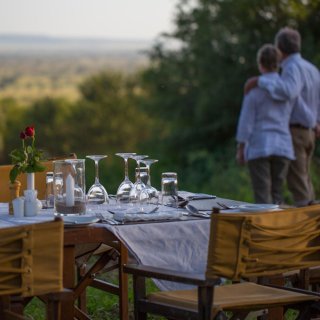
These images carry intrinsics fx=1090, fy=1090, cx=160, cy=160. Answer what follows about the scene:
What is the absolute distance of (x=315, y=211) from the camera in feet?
13.1

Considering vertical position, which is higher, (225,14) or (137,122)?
(225,14)

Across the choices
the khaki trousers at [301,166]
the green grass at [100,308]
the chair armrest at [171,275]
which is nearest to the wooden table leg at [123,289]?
the green grass at [100,308]

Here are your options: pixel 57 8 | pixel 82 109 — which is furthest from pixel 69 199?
pixel 82 109

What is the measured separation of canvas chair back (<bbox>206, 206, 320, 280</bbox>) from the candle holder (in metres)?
0.94

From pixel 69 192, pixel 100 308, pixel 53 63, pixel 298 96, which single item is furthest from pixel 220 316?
pixel 53 63

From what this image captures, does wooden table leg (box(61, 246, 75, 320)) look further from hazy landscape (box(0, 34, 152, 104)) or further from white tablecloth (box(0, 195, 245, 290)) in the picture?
hazy landscape (box(0, 34, 152, 104))

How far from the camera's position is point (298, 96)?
320 inches

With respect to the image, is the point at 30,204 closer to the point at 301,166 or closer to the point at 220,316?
the point at 220,316

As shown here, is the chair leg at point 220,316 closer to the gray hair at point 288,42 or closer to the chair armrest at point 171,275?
the chair armrest at point 171,275

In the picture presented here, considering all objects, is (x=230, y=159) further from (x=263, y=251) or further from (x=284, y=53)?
(x=263, y=251)

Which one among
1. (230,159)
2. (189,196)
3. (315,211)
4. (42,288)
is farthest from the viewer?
(230,159)

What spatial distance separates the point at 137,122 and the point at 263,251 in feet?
82.5

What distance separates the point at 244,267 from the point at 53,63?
31.7 m

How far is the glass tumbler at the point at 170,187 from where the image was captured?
189 inches
